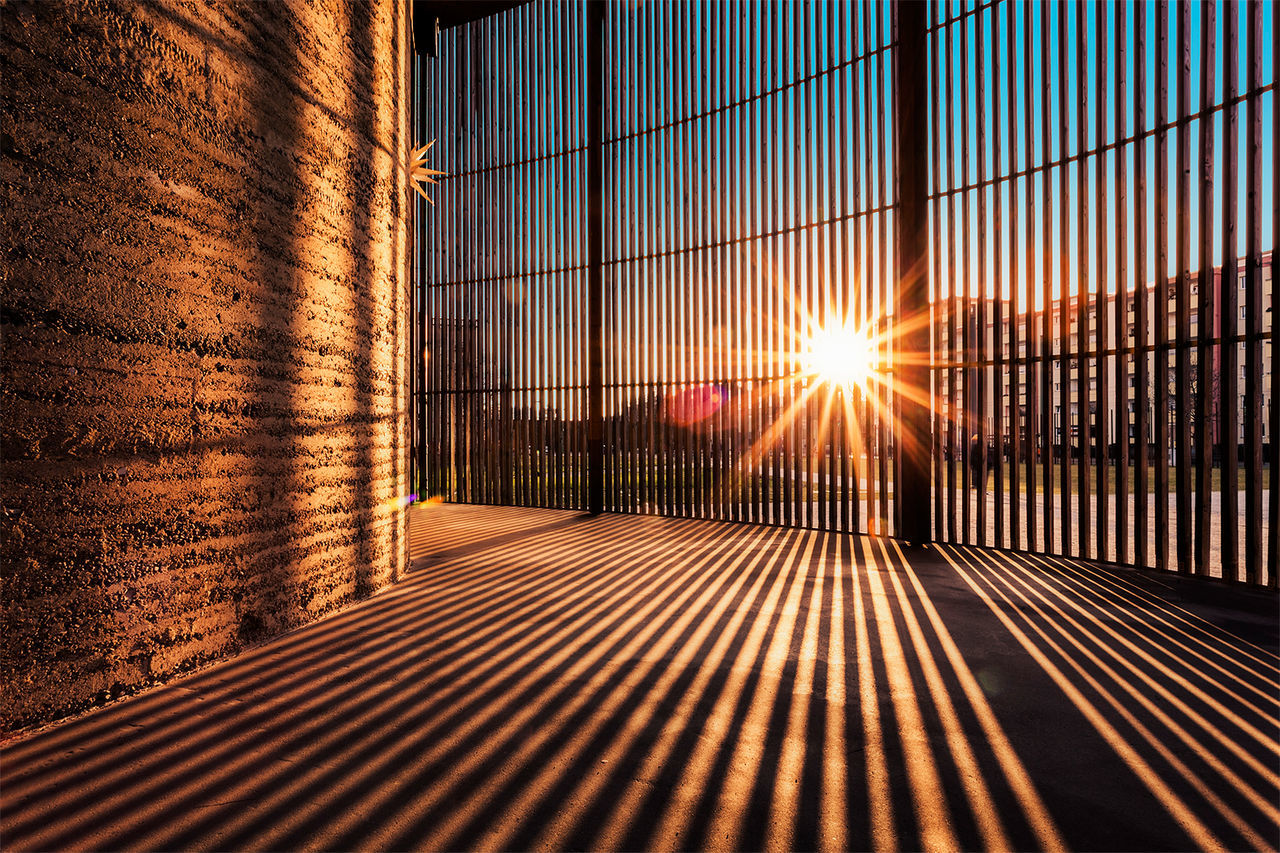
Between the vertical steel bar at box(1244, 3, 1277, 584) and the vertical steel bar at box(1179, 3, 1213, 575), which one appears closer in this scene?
the vertical steel bar at box(1244, 3, 1277, 584)

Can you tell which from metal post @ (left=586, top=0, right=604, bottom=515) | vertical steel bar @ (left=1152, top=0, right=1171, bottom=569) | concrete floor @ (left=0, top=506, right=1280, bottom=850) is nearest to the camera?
concrete floor @ (left=0, top=506, right=1280, bottom=850)

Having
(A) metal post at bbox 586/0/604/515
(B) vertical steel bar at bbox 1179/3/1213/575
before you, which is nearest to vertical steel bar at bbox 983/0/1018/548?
(B) vertical steel bar at bbox 1179/3/1213/575

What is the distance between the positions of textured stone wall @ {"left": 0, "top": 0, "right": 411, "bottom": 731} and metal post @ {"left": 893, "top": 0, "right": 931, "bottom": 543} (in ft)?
15.2

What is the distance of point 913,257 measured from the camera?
618cm

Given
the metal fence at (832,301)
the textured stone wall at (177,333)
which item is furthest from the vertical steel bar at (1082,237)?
the textured stone wall at (177,333)

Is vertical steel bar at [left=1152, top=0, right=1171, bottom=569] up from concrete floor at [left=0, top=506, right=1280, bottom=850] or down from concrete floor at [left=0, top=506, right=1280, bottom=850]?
up

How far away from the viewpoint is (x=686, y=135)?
819 cm

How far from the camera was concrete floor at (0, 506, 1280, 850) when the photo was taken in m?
1.79

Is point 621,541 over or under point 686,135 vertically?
under

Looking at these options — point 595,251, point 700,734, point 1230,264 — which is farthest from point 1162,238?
point 595,251

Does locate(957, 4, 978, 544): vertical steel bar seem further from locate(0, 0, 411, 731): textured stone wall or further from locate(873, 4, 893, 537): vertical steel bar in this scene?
locate(0, 0, 411, 731): textured stone wall

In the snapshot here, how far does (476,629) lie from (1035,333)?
16.0 feet

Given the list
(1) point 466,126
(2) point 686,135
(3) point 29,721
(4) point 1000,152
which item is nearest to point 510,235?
(1) point 466,126

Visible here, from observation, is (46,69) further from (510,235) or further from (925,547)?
(510,235)
